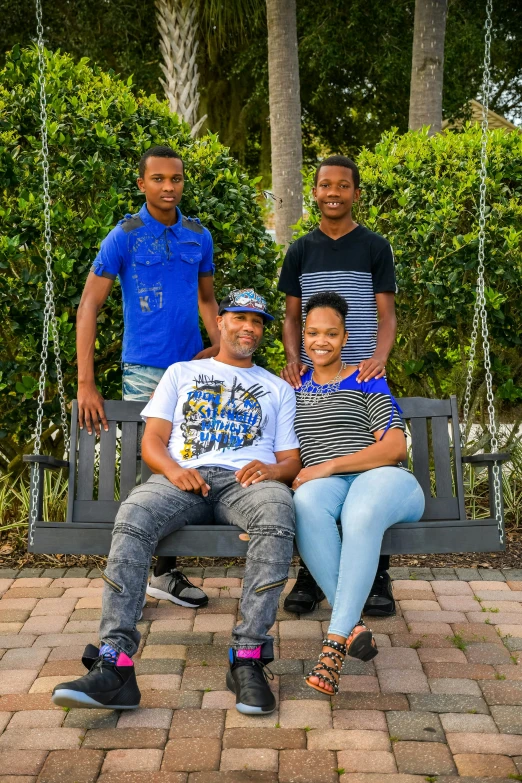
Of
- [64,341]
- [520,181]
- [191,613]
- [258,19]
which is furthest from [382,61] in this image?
[191,613]

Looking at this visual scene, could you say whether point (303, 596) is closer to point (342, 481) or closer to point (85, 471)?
point (342, 481)

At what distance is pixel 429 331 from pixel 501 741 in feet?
11.3

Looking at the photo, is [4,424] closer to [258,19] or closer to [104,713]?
[104,713]

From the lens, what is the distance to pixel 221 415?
398 cm

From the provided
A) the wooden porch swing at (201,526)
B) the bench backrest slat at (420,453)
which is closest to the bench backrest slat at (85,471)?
the wooden porch swing at (201,526)

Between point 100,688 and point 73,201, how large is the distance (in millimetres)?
3170

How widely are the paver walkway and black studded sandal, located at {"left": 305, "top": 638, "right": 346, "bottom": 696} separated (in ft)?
0.28

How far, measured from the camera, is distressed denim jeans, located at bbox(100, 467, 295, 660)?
3.40 metres

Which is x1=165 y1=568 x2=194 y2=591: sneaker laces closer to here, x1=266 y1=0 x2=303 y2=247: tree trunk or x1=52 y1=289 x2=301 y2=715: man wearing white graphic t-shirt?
x1=52 y1=289 x2=301 y2=715: man wearing white graphic t-shirt

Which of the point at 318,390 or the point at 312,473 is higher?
the point at 318,390

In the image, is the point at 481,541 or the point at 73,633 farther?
the point at 73,633

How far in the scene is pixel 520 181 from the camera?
18.7 ft

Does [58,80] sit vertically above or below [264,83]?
below

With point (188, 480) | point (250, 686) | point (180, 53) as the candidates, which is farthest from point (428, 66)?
point (250, 686)
